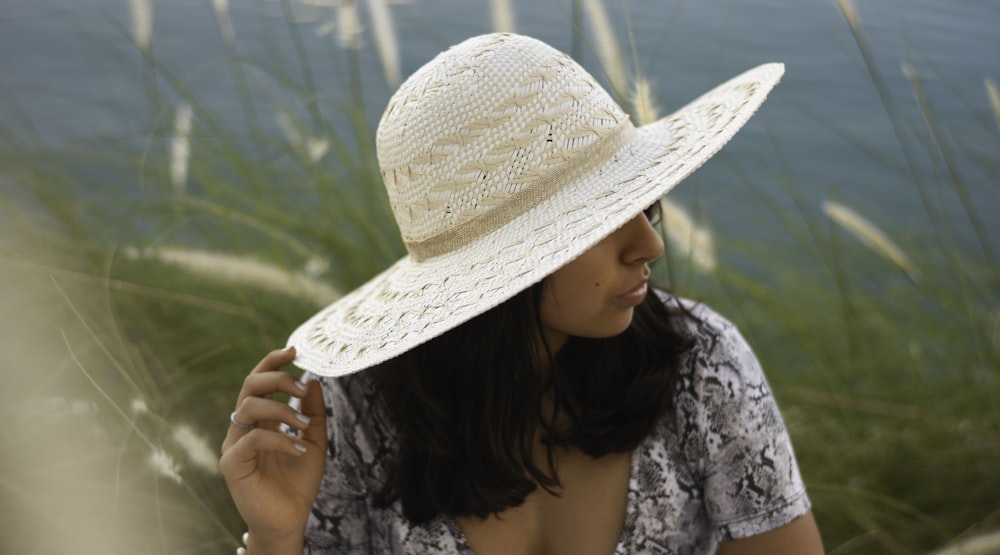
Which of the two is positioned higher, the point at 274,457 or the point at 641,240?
the point at 641,240

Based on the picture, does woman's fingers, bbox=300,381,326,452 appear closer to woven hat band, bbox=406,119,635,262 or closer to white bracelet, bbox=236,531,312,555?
white bracelet, bbox=236,531,312,555

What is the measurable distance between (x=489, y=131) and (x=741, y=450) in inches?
20.6

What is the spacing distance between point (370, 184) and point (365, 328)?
2.62ft

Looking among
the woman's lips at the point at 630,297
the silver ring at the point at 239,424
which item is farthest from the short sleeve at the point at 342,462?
the woman's lips at the point at 630,297

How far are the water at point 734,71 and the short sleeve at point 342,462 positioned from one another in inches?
30.2

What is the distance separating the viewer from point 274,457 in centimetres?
112

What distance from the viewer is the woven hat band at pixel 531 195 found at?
93 cm

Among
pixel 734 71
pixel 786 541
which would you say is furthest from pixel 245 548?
pixel 734 71

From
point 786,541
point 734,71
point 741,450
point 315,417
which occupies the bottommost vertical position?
point 786,541

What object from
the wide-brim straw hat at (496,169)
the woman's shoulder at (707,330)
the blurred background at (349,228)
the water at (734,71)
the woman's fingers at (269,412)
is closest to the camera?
the wide-brim straw hat at (496,169)

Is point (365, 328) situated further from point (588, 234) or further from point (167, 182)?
point (167, 182)

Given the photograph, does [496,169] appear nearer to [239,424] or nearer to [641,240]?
[641,240]

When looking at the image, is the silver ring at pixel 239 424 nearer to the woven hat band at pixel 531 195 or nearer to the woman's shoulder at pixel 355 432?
the woman's shoulder at pixel 355 432

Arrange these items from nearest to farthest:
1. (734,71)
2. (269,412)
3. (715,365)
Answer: (269,412), (715,365), (734,71)
